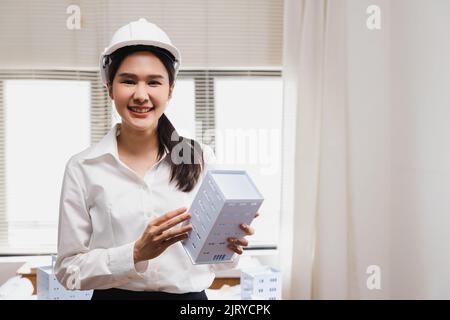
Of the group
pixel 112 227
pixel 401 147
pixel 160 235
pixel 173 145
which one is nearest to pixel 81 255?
pixel 112 227

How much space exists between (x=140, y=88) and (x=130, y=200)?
27 centimetres

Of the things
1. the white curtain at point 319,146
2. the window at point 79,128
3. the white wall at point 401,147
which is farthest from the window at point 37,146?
the white wall at point 401,147

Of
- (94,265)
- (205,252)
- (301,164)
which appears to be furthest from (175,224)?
(301,164)

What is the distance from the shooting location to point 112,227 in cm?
109

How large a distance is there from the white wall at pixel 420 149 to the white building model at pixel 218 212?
1.29m

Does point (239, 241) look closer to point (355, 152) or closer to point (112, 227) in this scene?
point (112, 227)

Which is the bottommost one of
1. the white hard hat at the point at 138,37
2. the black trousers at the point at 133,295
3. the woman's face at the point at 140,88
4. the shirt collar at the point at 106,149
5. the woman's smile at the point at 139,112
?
the black trousers at the point at 133,295

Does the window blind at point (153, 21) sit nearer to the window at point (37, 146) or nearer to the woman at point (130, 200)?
the window at point (37, 146)

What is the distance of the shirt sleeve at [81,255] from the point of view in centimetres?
105

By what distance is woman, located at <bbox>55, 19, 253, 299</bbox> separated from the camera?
42.1 inches

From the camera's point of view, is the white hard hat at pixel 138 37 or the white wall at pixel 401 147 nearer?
the white hard hat at pixel 138 37

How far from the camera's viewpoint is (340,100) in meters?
2.48

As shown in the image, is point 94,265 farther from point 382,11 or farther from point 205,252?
point 382,11
